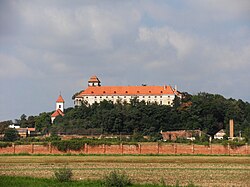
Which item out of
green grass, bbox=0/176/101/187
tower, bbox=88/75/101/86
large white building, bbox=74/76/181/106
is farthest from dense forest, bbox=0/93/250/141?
green grass, bbox=0/176/101/187

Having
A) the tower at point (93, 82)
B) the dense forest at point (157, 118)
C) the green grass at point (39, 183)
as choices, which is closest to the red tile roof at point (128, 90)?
the tower at point (93, 82)

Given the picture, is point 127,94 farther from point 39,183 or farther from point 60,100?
point 39,183

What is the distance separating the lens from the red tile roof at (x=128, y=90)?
164 meters

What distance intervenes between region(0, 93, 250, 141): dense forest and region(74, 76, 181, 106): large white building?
74.4ft

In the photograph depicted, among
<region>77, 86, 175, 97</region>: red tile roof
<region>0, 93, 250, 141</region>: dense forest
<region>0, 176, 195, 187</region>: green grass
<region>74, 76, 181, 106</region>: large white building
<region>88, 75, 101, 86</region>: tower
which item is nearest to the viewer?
<region>0, 176, 195, 187</region>: green grass

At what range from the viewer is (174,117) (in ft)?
411

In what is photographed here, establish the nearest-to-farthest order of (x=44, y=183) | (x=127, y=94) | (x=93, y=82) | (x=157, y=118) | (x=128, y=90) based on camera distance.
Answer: (x=44, y=183)
(x=157, y=118)
(x=127, y=94)
(x=128, y=90)
(x=93, y=82)

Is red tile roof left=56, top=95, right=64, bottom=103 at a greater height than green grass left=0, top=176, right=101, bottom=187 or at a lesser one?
greater

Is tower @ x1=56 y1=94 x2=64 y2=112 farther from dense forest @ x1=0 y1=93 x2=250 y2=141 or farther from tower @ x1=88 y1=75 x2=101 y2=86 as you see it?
dense forest @ x1=0 y1=93 x2=250 y2=141

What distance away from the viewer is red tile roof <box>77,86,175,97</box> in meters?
164

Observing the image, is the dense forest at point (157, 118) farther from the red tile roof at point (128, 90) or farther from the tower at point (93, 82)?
the tower at point (93, 82)

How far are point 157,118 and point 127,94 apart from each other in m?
42.1

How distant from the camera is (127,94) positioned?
543 feet

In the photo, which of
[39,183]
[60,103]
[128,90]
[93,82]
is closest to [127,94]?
[128,90]
